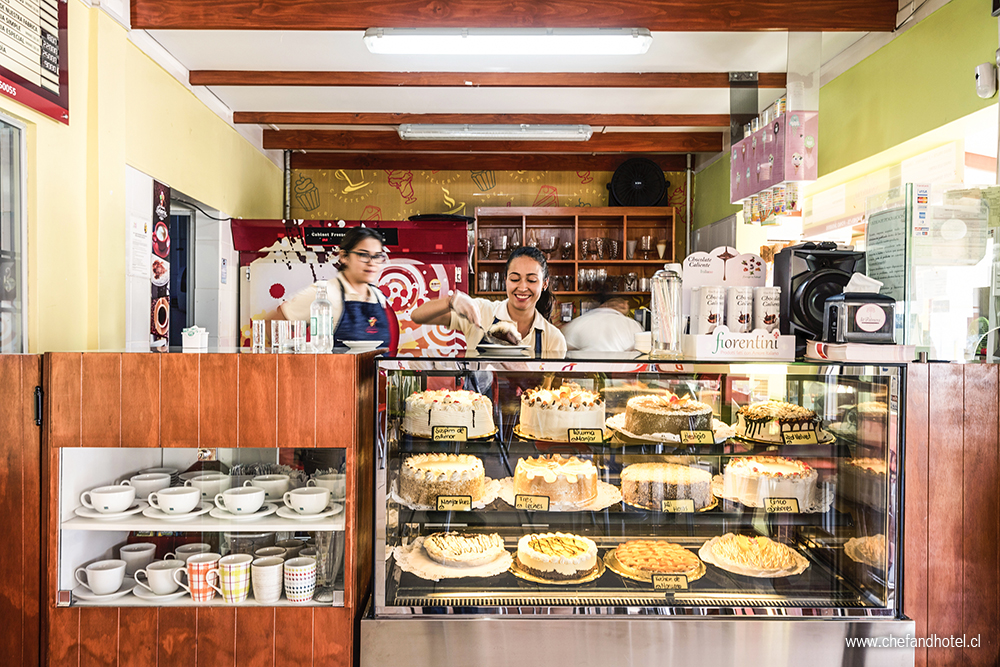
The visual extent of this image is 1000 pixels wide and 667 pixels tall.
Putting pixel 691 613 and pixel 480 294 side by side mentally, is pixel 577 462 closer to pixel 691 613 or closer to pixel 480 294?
pixel 691 613

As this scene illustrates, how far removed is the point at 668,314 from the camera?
7.66ft

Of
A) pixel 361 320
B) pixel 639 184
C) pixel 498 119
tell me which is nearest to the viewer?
pixel 361 320

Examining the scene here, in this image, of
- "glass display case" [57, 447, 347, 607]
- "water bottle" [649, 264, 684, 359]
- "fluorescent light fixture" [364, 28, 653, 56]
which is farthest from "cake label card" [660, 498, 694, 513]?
"fluorescent light fixture" [364, 28, 653, 56]

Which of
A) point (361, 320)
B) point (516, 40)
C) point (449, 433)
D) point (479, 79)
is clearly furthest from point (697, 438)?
point (361, 320)

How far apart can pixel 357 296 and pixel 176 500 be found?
3.24 m

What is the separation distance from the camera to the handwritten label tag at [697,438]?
228 cm

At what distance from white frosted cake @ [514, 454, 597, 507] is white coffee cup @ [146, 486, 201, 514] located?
1163mm

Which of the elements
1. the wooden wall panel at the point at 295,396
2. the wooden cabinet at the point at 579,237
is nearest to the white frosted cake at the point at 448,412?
the wooden wall panel at the point at 295,396

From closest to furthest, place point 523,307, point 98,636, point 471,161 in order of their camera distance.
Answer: point 98,636 < point 523,307 < point 471,161

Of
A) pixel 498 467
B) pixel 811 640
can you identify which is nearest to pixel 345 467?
pixel 498 467

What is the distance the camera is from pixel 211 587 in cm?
213

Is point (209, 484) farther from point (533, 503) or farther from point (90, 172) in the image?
point (90, 172)

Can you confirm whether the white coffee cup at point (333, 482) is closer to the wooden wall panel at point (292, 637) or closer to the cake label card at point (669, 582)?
the wooden wall panel at point (292, 637)

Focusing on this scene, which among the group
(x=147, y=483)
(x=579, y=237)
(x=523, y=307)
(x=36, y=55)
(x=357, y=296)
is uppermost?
(x=36, y=55)
